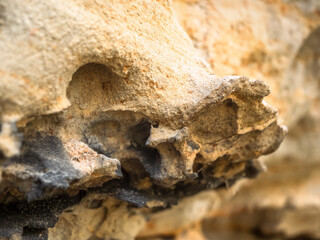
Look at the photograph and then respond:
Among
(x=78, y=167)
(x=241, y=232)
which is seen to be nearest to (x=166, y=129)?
(x=78, y=167)

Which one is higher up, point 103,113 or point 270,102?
point 270,102

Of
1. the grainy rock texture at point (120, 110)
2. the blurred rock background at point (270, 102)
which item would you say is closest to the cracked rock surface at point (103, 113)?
the grainy rock texture at point (120, 110)

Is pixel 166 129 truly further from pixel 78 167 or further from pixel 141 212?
pixel 141 212

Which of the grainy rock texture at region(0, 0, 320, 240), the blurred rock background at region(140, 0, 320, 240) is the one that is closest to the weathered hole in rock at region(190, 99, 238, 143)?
the grainy rock texture at region(0, 0, 320, 240)

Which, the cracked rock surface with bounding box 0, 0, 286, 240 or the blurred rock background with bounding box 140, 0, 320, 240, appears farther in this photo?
the blurred rock background with bounding box 140, 0, 320, 240

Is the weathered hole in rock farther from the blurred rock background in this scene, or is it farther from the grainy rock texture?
the blurred rock background

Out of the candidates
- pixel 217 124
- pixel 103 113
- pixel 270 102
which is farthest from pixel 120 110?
pixel 270 102

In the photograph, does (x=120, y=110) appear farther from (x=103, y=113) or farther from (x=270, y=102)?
(x=270, y=102)
